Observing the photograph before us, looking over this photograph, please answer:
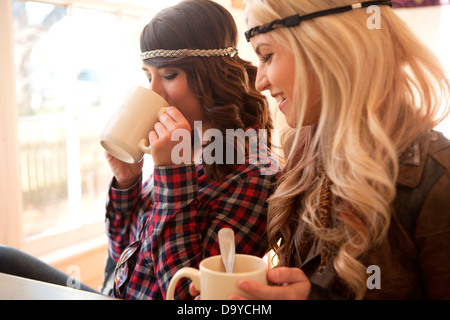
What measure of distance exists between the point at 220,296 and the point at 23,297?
33 cm

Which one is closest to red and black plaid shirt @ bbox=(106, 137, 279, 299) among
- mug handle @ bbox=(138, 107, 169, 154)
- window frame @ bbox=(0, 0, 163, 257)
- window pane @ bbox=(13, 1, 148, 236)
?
mug handle @ bbox=(138, 107, 169, 154)

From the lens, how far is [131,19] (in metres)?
2.13

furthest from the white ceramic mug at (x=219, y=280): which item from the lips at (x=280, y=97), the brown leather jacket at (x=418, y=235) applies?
the lips at (x=280, y=97)

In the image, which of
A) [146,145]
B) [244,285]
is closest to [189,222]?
[146,145]

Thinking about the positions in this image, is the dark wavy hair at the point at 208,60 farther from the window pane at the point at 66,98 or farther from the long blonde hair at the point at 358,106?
the window pane at the point at 66,98

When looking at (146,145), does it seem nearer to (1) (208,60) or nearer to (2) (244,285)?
(1) (208,60)

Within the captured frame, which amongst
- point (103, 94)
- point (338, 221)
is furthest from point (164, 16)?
point (103, 94)

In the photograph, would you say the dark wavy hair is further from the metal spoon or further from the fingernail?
the fingernail

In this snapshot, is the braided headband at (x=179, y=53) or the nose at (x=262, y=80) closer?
the nose at (x=262, y=80)

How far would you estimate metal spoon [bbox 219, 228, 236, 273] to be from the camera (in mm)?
638

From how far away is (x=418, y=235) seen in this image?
2.25 feet

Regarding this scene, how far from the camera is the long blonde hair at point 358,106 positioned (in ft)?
2.30

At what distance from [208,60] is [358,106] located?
0.47 meters

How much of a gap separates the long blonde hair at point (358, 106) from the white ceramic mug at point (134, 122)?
31 cm
